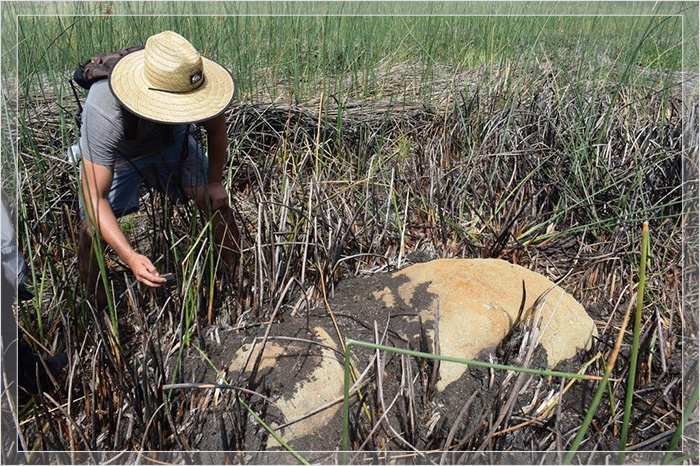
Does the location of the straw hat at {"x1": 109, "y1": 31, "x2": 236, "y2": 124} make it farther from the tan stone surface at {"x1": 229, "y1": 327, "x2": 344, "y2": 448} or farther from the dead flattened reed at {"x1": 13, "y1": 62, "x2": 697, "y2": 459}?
the tan stone surface at {"x1": 229, "y1": 327, "x2": 344, "y2": 448}

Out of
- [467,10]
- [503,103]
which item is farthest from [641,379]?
[467,10]

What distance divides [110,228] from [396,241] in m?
0.92

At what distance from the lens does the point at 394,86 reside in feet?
10.6

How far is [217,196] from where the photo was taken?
1760mm

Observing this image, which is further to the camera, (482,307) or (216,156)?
(216,156)

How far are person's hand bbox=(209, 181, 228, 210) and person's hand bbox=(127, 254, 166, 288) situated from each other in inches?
15.0

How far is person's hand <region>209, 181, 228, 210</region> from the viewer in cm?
174

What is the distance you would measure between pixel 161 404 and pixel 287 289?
42cm

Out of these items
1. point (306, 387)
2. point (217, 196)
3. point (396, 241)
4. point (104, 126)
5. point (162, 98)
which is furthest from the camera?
point (396, 241)

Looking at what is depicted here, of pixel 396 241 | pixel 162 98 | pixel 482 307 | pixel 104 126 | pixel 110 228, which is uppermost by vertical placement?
pixel 162 98

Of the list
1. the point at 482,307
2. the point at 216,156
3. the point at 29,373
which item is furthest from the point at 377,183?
the point at 29,373

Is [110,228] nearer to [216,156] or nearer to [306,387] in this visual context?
[216,156]

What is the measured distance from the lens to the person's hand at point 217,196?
5.72ft

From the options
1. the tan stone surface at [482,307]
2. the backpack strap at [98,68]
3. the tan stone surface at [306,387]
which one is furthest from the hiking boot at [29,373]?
the tan stone surface at [482,307]
